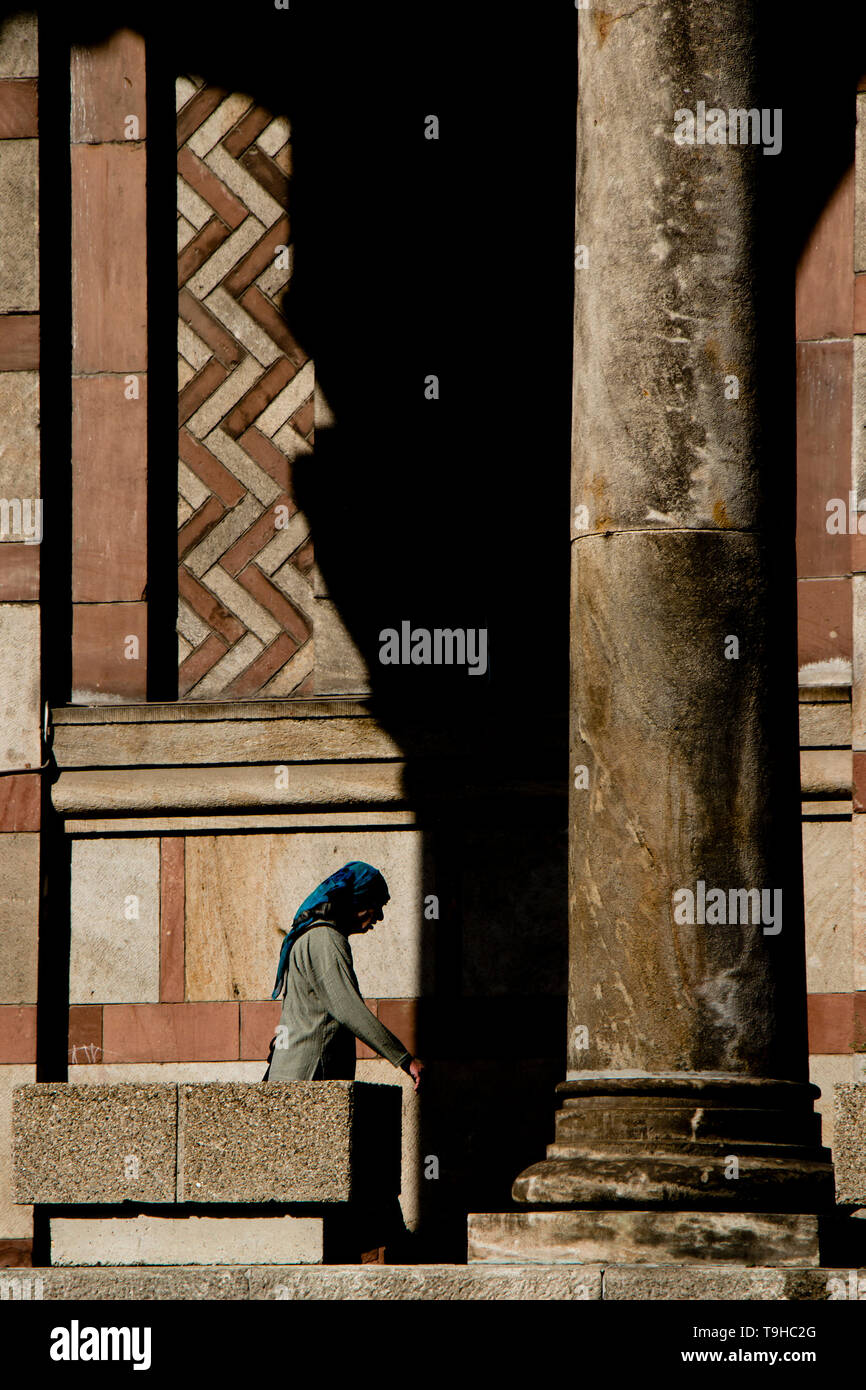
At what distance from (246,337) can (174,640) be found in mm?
1823

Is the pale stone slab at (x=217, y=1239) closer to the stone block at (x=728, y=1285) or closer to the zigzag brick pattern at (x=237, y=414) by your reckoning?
the stone block at (x=728, y=1285)

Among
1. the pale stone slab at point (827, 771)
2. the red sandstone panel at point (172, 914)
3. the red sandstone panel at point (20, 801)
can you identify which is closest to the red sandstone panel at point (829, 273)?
the pale stone slab at point (827, 771)

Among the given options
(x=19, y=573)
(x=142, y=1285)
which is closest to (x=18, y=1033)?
(x=19, y=573)

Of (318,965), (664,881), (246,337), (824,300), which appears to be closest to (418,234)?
(246,337)

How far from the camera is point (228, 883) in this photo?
10.6 meters

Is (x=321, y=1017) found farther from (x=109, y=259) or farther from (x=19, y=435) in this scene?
(x=109, y=259)

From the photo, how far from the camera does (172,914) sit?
10.6 metres

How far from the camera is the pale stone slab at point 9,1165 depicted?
10023 mm

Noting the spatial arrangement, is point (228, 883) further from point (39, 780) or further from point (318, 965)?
point (318, 965)

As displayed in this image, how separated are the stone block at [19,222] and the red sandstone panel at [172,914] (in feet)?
10.2

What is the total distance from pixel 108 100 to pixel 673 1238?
7664 mm

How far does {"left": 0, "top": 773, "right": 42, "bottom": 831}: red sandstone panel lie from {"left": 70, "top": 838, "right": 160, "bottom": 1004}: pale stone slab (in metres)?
0.35
